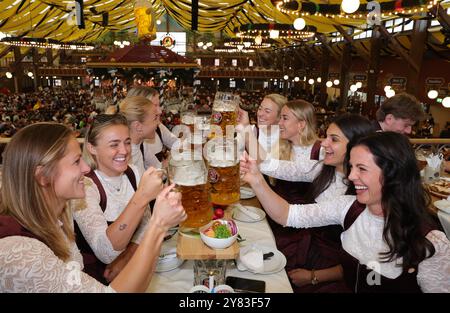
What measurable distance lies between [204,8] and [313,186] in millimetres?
12131

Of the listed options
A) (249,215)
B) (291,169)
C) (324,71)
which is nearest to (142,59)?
(291,169)

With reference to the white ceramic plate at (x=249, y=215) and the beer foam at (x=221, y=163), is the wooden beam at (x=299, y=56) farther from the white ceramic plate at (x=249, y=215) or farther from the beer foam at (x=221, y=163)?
the beer foam at (x=221, y=163)

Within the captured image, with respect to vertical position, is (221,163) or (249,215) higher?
(221,163)

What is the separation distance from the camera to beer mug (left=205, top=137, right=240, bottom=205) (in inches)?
47.8

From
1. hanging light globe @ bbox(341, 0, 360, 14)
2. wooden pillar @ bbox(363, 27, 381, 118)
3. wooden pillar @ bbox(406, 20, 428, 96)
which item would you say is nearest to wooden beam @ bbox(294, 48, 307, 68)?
wooden pillar @ bbox(363, 27, 381, 118)

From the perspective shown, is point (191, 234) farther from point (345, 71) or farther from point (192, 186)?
point (345, 71)

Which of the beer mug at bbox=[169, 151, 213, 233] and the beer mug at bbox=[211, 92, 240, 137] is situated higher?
the beer mug at bbox=[211, 92, 240, 137]

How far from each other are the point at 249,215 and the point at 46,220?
917 mm

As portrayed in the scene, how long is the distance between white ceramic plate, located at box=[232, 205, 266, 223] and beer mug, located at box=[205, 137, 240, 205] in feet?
1.10

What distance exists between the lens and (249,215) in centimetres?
166

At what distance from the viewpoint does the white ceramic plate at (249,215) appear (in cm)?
163

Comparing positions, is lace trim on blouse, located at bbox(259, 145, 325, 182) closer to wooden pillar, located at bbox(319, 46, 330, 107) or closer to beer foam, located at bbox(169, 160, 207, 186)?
beer foam, located at bbox(169, 160, 207, 186)

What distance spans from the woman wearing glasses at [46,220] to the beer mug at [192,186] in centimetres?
10
